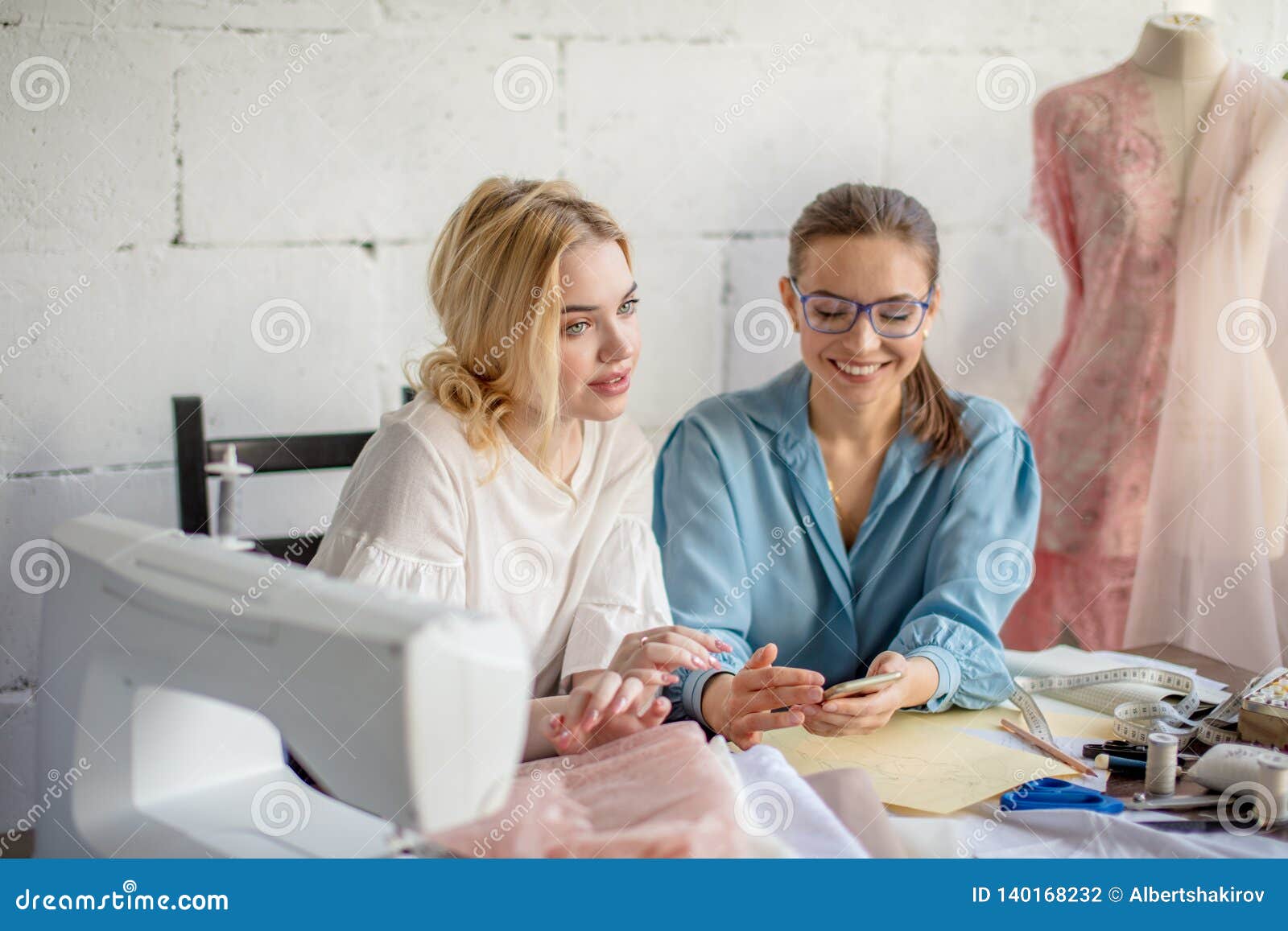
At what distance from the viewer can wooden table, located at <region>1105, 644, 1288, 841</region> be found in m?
1.23

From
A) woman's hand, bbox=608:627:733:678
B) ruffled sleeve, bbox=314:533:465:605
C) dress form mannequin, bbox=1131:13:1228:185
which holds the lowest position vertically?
woman's hand, bbox=608:627:733:678

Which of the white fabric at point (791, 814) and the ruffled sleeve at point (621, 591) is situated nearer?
the white fabric at point (791, 814)

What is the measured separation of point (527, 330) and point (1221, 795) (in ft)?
3.19

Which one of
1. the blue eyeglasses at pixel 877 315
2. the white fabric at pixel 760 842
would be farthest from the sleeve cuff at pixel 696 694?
the blue eyeglasses at pixel 877 315

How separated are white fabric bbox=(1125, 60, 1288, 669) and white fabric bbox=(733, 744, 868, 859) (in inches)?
62.4

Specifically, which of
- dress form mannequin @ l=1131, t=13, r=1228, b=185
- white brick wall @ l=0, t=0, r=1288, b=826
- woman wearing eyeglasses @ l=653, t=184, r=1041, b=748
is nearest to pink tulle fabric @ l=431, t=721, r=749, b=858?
woman wearing eyeglasses @ l=653, t=184, r=1041, b=748

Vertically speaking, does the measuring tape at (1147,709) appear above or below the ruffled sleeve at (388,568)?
below

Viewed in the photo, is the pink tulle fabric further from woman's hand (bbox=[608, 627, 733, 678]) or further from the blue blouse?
the blue blouse

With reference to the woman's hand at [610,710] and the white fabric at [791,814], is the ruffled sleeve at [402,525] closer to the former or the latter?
the woman's hand at [610,710]

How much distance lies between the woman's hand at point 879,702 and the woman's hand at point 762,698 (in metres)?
0.03

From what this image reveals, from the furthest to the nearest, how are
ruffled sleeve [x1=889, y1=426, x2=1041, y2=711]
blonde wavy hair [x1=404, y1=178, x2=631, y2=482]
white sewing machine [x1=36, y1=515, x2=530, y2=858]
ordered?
ruffled sleeve [x1=889, y1=426, x2=1041, y2=711] < blonde wavy hair [x1=404, y1=178, x2=631, y2=482] < white sewing machine [x1=36, y1=515, x2=530, y2=858]

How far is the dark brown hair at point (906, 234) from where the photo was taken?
1926 mm

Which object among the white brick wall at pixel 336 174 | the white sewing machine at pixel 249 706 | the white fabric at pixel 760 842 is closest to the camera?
the white sewing machine at pixel 249 706
